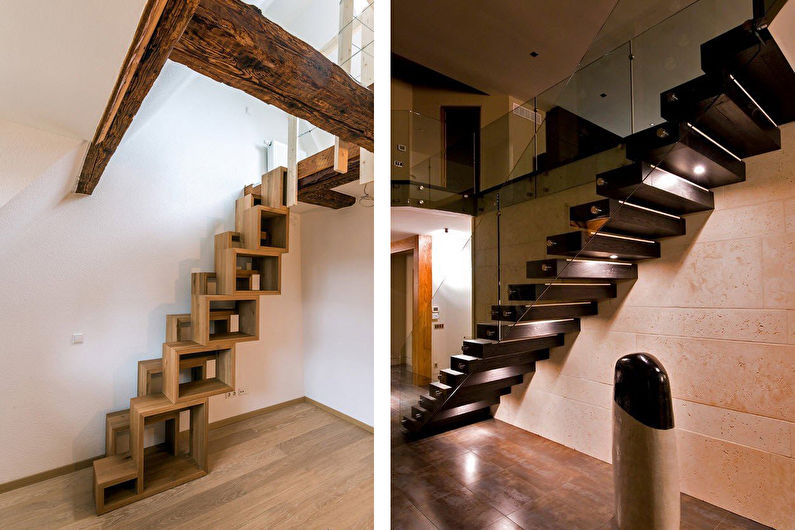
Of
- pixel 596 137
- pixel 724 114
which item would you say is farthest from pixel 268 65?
pixel 724 114

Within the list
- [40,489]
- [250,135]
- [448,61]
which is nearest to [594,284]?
[448,61]

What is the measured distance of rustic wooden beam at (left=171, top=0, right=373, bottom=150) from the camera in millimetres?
923

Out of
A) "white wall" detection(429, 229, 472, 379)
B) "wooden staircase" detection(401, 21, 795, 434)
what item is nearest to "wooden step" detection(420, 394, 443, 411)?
"wooden staircase" detection(401, 21, 795, 434)

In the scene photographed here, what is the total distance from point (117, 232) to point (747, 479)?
139 inches

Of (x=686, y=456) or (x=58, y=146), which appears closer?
(x=686, y=456)

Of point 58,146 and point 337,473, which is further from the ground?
point 58,146

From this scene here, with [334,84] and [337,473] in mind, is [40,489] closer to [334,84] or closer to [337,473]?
[337,473]

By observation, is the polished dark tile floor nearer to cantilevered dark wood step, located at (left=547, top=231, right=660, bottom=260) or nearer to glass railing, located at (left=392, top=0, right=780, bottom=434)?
glass railing, located at (left=392, top=0, right=780, bottom=434)

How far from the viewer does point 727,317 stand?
3.70 ft

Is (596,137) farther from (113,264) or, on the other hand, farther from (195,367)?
(113,264)

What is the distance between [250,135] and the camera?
2889mm

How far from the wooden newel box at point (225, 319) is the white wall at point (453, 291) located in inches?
66.5

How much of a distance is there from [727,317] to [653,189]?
0.58 meters

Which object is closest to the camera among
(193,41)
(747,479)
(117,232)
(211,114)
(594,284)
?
(193,41)
